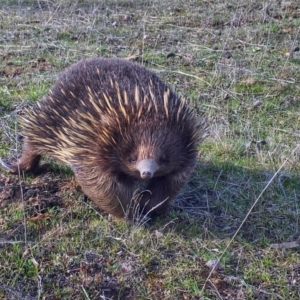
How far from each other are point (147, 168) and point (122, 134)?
0.89ft

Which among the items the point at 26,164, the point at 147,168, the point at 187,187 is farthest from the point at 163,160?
the point at 26,164

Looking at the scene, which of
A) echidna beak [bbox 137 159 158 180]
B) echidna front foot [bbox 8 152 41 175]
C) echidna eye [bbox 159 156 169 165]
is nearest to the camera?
echidna beak [bbox 137 159 158 180]

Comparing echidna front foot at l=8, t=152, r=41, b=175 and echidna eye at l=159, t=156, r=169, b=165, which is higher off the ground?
echidna eye at l=159, t=156, r=169, b=165

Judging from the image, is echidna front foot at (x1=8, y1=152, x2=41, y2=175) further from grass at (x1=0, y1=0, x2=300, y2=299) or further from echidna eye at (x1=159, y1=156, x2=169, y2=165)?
echidna eye at (x1=159, y1=156, x2=169, y2=165)

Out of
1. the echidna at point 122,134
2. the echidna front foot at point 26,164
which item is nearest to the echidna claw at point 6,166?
the echidna front foot at point 26,164

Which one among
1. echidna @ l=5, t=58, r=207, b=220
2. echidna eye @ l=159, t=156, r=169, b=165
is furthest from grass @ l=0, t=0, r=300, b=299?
echidna eye @ l=159, t=156, r=169, b=165

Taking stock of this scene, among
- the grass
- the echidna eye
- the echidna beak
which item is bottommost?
the grass

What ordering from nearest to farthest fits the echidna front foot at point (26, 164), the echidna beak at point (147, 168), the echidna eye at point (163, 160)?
the echidna beak at point (147, 168), the echidna eye at point (163, 160), the echidna front foot at point (26, 164)

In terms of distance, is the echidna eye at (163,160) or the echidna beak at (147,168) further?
the echidna eye at (163,160)

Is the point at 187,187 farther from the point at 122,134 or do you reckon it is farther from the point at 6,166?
the point at 6,166

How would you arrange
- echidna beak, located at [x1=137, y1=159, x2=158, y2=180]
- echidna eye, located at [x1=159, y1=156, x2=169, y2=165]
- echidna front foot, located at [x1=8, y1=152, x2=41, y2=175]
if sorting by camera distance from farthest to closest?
echidna front foot, located at [x1=8, y1=152, x2=41, y2=175] < echidna eye, located at [x1=159, y1=156, x2=169, y2=165] < echidna beak, located at [x1=137, y1=159, x2=158, y2=180]

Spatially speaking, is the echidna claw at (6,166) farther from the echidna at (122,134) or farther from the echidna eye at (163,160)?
the echidna eye at (163,160)

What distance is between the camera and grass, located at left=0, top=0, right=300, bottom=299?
9.73ft

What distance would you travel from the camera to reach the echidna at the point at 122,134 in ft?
10.1
